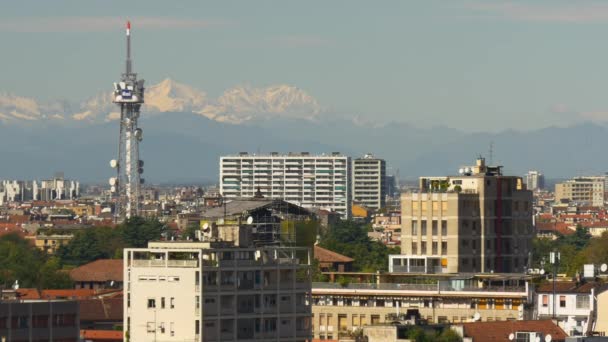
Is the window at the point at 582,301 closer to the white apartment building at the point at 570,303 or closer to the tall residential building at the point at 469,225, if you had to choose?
the white apartment building at the point at 570,303

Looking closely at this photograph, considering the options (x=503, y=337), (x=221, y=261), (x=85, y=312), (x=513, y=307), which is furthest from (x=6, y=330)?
(x=85, y=312)

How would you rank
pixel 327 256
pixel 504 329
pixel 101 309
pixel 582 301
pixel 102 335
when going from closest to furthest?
pixel 504 329 < pixel 582 301 < pixel 102 335 < pixel 101 309 < pixel 327 256

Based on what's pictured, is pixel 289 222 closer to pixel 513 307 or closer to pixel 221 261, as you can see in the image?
pixel 513 307

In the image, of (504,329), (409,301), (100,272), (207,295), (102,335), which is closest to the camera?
(504,329)

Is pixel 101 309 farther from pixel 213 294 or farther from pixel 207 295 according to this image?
pixel 207 295

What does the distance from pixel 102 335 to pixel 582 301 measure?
23518 mm

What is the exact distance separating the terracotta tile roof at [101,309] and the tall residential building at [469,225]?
14.4 m

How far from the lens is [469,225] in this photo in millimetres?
122188

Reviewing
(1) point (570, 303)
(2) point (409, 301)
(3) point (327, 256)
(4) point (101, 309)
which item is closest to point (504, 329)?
(1) point (570, 303)

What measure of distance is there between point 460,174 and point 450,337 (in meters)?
53.7

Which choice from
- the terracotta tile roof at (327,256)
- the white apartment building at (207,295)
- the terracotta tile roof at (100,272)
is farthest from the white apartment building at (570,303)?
the terracotta tile roof at (100,272)

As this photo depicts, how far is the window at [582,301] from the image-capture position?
289 feet

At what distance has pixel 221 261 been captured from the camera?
273ft

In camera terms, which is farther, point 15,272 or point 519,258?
point 15,272
